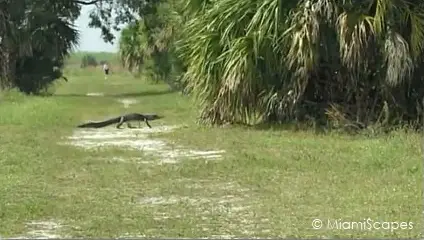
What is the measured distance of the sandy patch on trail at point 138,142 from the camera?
11953mm

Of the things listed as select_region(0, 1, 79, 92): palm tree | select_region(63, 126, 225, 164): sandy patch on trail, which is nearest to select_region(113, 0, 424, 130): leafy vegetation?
select_region(63, 126, 225, 164): sandy patch on trail

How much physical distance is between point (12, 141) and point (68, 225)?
23.9ft

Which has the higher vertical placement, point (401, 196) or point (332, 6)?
point (332, 6)

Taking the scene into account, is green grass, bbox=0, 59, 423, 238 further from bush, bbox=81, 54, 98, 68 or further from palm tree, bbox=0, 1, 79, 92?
bush, bbox=81, 54, 98, 68

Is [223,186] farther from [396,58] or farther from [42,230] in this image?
[396,58]

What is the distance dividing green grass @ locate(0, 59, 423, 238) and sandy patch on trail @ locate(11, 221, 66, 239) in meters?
0.05

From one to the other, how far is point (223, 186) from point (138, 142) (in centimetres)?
526

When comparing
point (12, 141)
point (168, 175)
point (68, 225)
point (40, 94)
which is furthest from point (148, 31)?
point (68, 225)

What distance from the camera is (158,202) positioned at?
814 centimetres

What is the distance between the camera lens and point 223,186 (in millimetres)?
9125

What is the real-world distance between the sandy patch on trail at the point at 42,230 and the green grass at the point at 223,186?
0.16 feet

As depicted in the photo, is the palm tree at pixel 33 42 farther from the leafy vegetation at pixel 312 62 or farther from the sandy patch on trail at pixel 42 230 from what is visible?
the sandy patch on trail at pixel 42 230

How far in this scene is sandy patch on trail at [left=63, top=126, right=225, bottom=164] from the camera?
12.0m

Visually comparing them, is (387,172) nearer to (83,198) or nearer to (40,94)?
(83,198)
